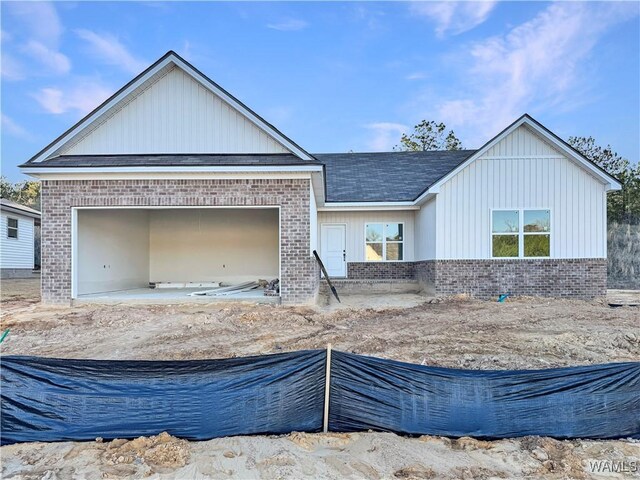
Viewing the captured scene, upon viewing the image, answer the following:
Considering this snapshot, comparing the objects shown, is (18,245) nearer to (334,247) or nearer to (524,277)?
(334,247)

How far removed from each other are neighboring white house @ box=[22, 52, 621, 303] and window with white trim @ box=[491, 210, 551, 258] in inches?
1.3

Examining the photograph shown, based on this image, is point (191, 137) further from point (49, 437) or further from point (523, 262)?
point (523, 262)

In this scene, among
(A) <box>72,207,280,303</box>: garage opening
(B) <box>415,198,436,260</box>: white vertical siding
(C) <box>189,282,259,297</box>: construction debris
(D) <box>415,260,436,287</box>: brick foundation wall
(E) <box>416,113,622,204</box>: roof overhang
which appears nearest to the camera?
(C) <box>189,282,259,297</box>: construction debris

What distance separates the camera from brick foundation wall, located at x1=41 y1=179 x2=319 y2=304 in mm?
10914

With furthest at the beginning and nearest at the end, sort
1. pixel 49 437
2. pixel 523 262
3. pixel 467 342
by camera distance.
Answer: pixel 523 262 < pixel 467 342 < pixel 49 437

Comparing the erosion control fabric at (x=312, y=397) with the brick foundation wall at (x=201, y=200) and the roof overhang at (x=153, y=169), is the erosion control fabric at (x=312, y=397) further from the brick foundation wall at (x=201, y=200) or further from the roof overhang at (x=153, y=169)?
the roof overhang at (x=153, y=169)

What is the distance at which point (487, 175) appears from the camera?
1302 centimetres

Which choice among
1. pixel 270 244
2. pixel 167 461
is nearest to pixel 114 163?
pixel 270 244

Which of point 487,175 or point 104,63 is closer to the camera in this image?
point 487,175

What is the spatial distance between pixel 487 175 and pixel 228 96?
8.54 meters

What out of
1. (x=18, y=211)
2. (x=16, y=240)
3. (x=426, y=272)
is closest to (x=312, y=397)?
(x=426, y=272)

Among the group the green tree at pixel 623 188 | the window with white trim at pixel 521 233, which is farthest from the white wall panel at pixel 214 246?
the green tree at pixel 623 188

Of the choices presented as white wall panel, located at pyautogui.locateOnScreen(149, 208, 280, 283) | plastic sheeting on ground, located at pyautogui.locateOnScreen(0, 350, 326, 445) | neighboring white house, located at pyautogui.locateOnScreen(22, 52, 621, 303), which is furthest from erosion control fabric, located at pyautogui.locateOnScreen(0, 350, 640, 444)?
white wall panel, located at pyautogui.locateOnScreen(149, 208, 280, 283)

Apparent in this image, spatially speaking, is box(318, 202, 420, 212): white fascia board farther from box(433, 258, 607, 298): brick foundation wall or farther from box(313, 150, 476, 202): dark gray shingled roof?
box(433, 258, 607, 298): brick foundation wall
